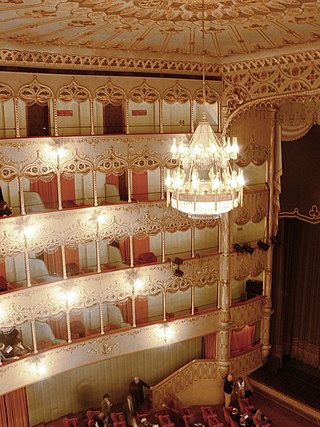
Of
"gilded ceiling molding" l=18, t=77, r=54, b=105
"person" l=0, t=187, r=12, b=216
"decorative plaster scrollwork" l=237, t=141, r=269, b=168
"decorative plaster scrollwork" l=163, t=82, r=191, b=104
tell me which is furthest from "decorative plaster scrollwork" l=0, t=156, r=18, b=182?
"decorative plaster scrollwork" l=237, t=141, r=269, b=168

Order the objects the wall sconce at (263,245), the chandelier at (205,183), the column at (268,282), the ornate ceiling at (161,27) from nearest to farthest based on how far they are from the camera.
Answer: the chandelier at (205,183), the ornate ceiling at (161,27), the column at (268,282), the wall sconce at (263,245)

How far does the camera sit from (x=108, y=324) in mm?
12844

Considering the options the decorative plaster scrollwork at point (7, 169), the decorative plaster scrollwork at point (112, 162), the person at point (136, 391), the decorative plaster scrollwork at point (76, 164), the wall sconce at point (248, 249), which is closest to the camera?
the decorative plaster scrollwork at point (7, 169)

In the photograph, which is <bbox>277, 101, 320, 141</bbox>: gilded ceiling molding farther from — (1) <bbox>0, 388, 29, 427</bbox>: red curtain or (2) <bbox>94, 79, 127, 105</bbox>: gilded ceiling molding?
(1) <bbox>0, 388, 29, 427</bbox>: red curtain

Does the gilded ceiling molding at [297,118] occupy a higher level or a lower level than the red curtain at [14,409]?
higher

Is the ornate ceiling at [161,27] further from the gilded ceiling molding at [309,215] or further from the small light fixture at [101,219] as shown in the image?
the gilded ceiling molding at [309,215]

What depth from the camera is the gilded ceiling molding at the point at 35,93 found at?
1032 centimetres

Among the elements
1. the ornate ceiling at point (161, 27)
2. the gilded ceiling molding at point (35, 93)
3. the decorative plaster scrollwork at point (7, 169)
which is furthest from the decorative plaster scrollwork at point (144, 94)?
the decorative plaster scrollwork at point (7, 169)

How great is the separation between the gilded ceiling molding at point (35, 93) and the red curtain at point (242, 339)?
7806 millimetres

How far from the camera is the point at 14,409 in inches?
465

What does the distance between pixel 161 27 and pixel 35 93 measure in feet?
10.7

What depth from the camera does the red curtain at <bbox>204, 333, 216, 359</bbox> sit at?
13508 mm

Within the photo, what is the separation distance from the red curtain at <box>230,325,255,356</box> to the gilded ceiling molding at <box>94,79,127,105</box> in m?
6.89

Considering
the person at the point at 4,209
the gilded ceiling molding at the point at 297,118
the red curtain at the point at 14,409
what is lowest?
the red curtain at the point at 14,409
